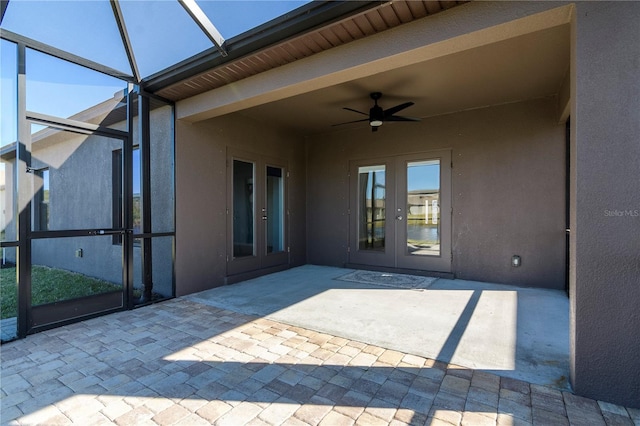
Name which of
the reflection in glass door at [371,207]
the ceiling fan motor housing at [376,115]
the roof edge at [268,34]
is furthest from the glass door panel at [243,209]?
the ceiling fan motor housing at [376,115]

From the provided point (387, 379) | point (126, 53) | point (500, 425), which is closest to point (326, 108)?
point (126, 53)

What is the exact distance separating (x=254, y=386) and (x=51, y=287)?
15.6 ft

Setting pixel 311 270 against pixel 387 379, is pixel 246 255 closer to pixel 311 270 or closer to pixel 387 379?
pixel 311 270

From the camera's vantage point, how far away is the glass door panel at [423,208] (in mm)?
5621

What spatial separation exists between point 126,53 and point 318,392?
405cm

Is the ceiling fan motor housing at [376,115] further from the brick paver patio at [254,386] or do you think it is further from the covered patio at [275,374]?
the brick paver patio at [254,386]

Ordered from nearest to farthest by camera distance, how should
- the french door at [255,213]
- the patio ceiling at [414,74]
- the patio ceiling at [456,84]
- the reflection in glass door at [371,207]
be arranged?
the patio ceiling at [414,74], the patio ceiling at [456,84], the french door at [255,213], the reflection in glass door at [371,207]

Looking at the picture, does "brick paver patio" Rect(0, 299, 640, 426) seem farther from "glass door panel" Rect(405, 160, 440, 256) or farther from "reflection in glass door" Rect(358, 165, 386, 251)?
"reflection in glass door" Rect(358, 165, 386, 251)

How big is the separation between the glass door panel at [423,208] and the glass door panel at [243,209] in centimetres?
284

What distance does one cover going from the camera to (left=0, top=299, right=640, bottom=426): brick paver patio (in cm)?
183

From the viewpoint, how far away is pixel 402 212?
587 cm

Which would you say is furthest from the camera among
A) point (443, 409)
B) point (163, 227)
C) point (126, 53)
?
point (163, 227)

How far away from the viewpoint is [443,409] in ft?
6.21

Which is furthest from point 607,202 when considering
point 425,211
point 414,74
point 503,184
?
point 425,211
